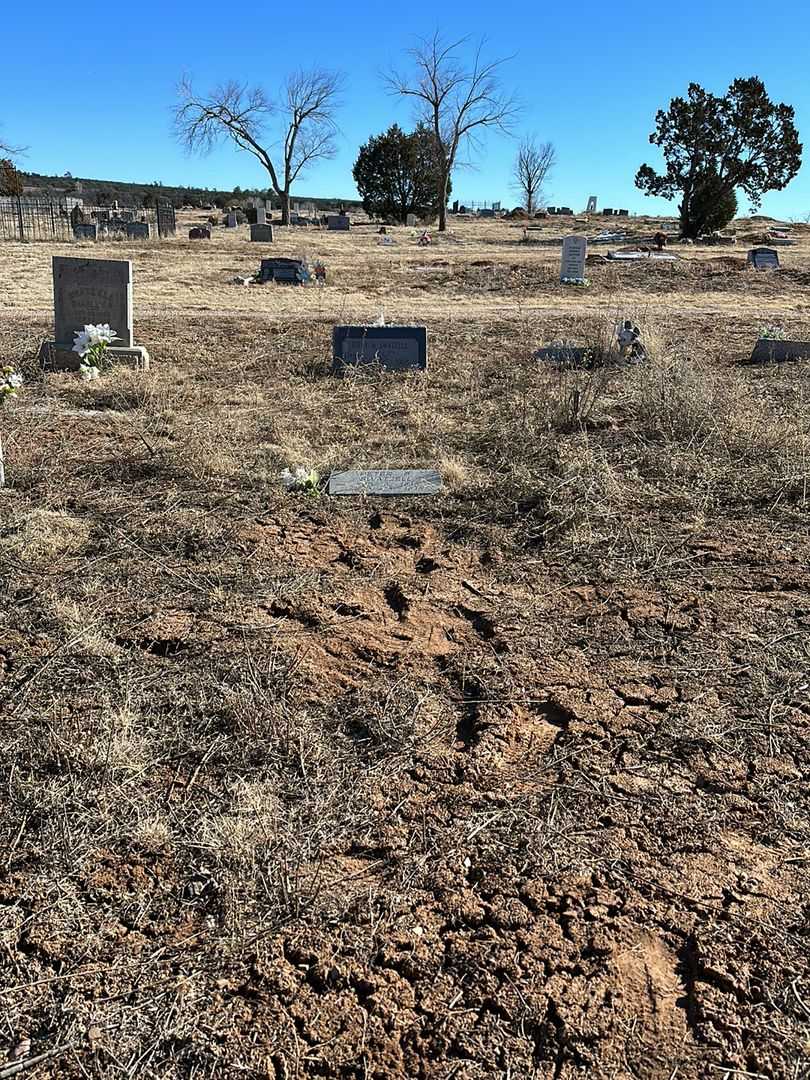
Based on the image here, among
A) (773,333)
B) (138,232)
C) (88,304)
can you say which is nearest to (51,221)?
(138,232)

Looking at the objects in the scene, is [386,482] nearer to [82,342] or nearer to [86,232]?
[82,342]

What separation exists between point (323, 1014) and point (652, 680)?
1722 mm

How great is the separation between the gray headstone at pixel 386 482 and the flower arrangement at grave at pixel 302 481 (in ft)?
0.36

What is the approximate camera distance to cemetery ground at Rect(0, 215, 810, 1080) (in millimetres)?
1819

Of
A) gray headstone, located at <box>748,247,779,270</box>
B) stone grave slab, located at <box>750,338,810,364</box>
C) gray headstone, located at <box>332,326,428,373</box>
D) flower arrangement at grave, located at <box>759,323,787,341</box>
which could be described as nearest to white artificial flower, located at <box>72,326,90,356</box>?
gray headstone, located at <box>332,326,428,373</box>

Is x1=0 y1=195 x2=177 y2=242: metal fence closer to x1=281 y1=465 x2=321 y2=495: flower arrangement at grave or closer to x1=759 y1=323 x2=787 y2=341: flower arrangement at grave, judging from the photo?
x1=759 y1=323 x2=787 y2=341: flower arrangement at grave

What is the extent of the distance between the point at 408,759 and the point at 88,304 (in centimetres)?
759

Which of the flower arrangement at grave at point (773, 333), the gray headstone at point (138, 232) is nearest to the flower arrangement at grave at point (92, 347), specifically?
the flower arrangement at grave at point (773, 333)

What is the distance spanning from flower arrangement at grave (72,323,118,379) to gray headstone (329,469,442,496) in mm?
3842

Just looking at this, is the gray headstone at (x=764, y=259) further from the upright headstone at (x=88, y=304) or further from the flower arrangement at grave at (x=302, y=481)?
the flower arrangement at grave at (x=302, y=481)

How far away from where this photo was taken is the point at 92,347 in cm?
795

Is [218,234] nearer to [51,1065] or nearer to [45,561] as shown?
[45,561]

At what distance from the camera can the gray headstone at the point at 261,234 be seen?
1248 inches

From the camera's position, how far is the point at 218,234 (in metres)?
36.5
